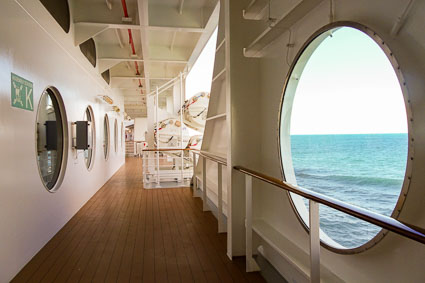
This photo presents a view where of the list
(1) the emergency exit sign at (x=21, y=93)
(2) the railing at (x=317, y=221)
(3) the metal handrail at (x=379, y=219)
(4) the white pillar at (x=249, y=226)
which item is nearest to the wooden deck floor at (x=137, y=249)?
(4) the white pillar at (x=249, y=226)

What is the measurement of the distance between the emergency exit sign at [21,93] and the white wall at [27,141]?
0.05 meters

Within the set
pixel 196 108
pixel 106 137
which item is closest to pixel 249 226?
pixel 196 108

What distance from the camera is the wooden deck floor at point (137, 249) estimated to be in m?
2.21

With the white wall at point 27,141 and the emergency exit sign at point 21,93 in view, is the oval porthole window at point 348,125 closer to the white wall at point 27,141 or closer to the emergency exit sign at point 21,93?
the white wall at point 27,141

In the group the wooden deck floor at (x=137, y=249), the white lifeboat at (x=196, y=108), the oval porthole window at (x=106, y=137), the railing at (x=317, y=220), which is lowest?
the wooden deck floor at (x=137, y=249)

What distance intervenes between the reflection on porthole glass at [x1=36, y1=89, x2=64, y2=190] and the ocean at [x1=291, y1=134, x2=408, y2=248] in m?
15.4

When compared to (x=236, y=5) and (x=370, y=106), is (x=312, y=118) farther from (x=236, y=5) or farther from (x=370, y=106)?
(x=236, y=5)

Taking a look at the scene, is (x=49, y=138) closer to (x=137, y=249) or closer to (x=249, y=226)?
(x=137, y=249)

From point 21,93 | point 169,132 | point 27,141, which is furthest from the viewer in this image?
point 169,132

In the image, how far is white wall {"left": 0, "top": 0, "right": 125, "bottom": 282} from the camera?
2.13 metres

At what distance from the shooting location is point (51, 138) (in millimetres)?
3275

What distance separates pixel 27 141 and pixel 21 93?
42cm

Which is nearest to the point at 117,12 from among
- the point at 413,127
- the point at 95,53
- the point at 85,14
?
the point at 85,14

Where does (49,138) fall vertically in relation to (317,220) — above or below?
above
